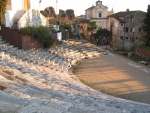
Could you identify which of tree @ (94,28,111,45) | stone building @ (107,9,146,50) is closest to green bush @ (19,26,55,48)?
tree @ (94,28,111,45)

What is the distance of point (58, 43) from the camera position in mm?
26875

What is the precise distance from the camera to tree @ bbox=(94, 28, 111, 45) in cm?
4094

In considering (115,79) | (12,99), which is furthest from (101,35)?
(12,99)

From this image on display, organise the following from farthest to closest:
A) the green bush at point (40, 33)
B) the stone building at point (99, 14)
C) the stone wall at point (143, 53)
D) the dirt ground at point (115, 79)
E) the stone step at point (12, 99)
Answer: the stone building at point (99, 14) → the stone wall at point (143, 53) → the green bush at point (40, 33) → the dirt ground at point (115, 79) → the stone step at point (12, 99)

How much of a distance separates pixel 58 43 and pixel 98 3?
36475 mm

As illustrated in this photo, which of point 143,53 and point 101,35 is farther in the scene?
point 101,35

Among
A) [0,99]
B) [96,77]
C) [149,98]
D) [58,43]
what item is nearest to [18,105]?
[0,99]

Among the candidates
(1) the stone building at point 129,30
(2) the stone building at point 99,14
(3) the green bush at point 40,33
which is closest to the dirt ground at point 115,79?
(3) the green bush at point 40,33

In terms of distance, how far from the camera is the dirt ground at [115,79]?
1349cm

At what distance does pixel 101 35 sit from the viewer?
135 ft

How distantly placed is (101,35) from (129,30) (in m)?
5.49

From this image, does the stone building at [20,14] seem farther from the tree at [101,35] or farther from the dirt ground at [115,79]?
the tree at [101,35]

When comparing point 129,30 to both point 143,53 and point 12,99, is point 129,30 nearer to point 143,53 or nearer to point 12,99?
point 143,53

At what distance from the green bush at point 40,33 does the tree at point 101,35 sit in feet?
63.5
